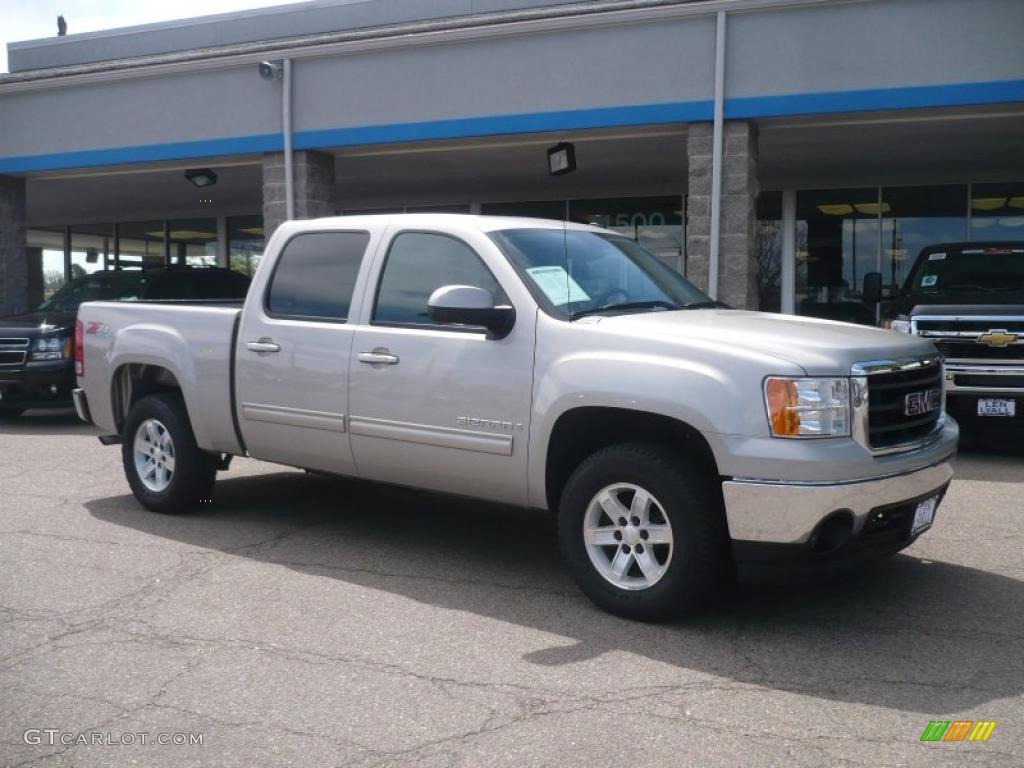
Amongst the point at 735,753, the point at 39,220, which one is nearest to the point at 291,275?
the point at 735,753

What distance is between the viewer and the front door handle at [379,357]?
19.0 ft

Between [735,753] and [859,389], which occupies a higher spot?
[859,389]

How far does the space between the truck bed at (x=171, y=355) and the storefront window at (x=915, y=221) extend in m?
13.1

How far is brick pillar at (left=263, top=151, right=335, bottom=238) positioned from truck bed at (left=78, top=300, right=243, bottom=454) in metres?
6.51

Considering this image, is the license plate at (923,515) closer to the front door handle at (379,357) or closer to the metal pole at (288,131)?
the front door handle at (379,357)

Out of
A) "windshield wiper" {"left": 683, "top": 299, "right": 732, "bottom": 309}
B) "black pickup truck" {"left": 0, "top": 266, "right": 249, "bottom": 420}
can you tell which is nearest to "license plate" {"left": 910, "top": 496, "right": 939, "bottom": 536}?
"windshield wiper" {"left": 683, "top": 299, "right": 732, "bottom": 309}

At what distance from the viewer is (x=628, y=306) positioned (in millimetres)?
5574

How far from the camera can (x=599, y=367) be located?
4.98m

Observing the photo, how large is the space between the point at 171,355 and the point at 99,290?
7.58 m

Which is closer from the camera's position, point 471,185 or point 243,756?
point 243,756

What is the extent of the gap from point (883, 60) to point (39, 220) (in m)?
21.8

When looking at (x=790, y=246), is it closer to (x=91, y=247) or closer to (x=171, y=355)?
(x=171, y=355)

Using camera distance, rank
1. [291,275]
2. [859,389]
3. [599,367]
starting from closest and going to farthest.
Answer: [859,389], [599,367], [291,275]

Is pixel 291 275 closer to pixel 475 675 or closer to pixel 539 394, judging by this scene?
pixel 539 394
